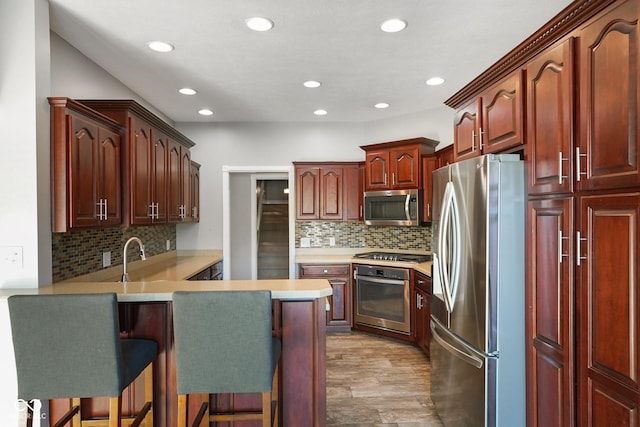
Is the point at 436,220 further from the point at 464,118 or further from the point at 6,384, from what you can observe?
the point at 6,384

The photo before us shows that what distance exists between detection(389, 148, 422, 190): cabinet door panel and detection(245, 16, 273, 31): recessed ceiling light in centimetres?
229

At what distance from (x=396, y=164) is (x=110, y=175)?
2947 millimetres

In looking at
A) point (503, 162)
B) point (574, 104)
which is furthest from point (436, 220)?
point (574, 104)

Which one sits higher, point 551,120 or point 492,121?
point 492,121

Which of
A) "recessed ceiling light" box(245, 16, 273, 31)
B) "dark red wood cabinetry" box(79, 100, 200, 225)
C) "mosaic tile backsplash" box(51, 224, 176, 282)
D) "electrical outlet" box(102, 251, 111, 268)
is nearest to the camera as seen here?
"recessed ceiling light" box(245, 16, 273, 31)

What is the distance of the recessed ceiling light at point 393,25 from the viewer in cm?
230

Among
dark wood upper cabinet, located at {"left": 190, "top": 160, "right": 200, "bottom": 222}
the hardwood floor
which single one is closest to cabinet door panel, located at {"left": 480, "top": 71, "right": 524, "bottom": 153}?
the hardwood floor

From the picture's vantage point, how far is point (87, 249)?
2.77 meters

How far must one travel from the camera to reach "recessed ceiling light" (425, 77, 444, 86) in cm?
331

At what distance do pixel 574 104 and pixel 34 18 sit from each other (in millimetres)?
2819

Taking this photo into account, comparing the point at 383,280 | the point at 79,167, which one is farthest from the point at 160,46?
the point at 383,280

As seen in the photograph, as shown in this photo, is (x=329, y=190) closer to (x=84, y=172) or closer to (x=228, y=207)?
(x=228, y=207)

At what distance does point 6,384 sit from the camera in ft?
6.14

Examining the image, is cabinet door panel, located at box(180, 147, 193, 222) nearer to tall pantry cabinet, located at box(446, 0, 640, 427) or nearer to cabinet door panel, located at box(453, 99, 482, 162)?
cabinet door panel, located at box(453, 99, 482, 162)
